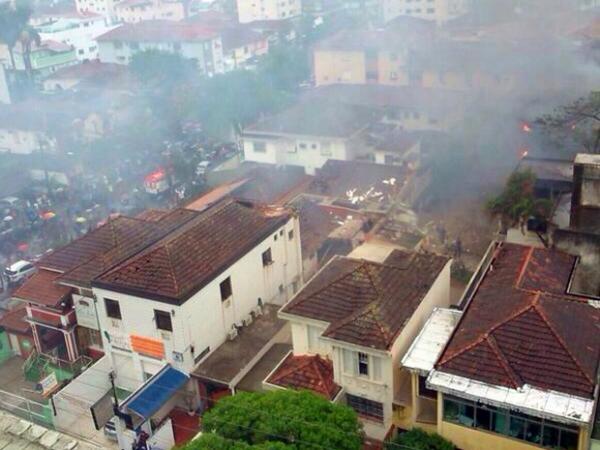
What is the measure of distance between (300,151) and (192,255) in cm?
1355

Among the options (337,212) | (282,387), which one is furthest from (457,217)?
(282,387)

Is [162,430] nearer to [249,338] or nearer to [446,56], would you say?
[249,338]

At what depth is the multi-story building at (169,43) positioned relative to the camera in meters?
45.3

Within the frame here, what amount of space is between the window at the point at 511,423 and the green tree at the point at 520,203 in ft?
23.8

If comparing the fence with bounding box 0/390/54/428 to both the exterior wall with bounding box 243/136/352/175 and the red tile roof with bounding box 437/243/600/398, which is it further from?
the exterior wall with bounding box 243/136/352/175

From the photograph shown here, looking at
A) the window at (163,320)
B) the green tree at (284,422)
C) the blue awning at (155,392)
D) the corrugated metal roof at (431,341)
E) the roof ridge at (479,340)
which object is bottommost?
the blue awning at (155,392)

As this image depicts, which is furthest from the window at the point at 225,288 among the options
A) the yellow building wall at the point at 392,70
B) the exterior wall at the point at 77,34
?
the exterior wall at the point at 77,34

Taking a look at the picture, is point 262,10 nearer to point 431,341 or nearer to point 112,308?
point 112,308

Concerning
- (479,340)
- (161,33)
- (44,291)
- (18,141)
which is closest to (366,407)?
(479,340)

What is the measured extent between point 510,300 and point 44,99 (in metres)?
33.7

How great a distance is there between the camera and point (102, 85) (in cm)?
4003

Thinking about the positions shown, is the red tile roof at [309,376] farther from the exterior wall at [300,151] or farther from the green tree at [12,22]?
the green tree at [12,22]

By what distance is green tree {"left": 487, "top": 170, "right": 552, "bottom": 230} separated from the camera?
1700 cm

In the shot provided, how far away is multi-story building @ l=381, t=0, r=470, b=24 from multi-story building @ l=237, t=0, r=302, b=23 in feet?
36.7
